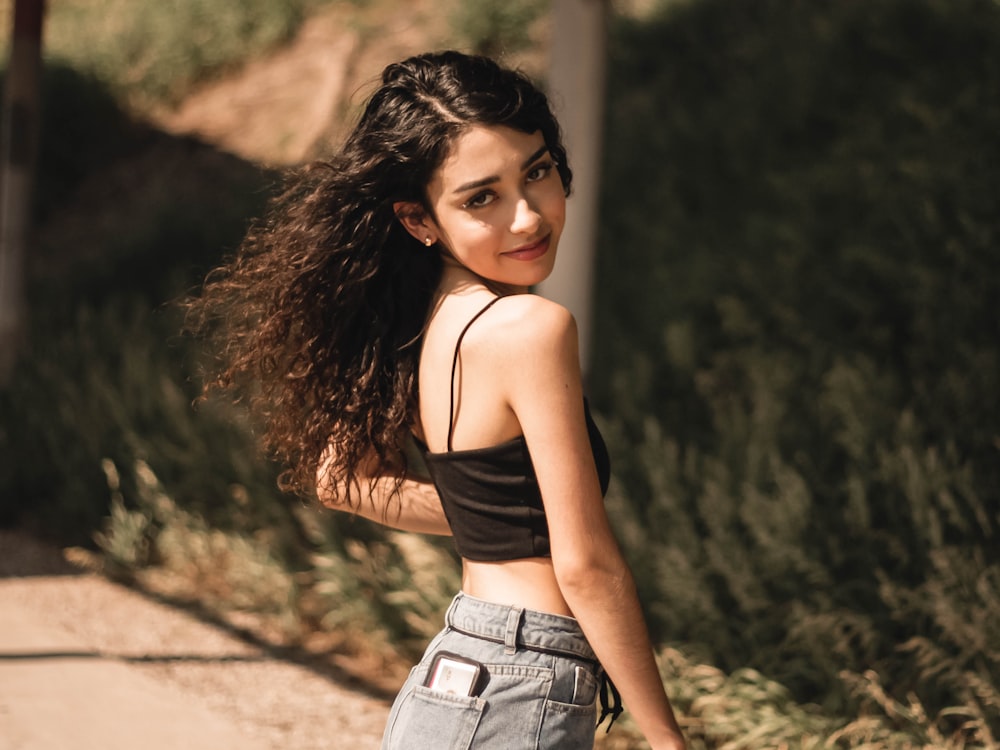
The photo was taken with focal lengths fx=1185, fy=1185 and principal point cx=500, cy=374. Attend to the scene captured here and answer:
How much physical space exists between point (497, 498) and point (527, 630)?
0.64ft

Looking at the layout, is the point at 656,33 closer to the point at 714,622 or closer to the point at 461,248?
the point at 714,622

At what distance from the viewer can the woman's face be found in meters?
1.82

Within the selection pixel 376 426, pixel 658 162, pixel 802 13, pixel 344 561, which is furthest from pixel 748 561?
pixel 802 13

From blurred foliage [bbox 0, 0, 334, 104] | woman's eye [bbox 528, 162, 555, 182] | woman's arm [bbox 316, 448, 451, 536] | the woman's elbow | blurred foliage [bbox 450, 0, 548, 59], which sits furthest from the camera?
blurred foliage [bbox 0, 0, 334, 104]

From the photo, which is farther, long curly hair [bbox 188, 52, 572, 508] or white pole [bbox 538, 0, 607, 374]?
white pole [bbox 538, 0, 607, 374]

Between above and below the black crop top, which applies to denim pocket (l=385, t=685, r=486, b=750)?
below

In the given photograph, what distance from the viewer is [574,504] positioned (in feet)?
5.39

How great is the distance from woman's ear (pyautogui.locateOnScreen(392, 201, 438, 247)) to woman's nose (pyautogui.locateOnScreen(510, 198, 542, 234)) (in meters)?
0.17

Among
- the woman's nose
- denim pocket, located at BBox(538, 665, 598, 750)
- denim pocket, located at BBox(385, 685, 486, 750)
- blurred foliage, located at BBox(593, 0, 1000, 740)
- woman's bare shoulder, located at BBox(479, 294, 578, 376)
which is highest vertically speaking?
blurred foliage, located at BBox(593, 0, 1000, 740)

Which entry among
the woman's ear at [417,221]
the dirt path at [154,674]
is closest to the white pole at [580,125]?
the dirt path at [154,674]

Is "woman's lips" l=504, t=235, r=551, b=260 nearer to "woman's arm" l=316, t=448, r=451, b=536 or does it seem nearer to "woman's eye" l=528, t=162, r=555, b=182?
"woman's eye" l=528, t=162, r=555, b=182

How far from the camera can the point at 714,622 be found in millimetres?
4098

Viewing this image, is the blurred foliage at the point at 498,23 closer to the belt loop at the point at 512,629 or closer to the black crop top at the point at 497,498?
the black crop top at the point at 497,498

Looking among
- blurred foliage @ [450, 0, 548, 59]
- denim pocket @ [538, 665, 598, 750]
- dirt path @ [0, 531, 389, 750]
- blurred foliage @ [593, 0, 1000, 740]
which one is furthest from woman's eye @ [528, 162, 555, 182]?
blurred foliage @ [450, 0, 548, 59]
